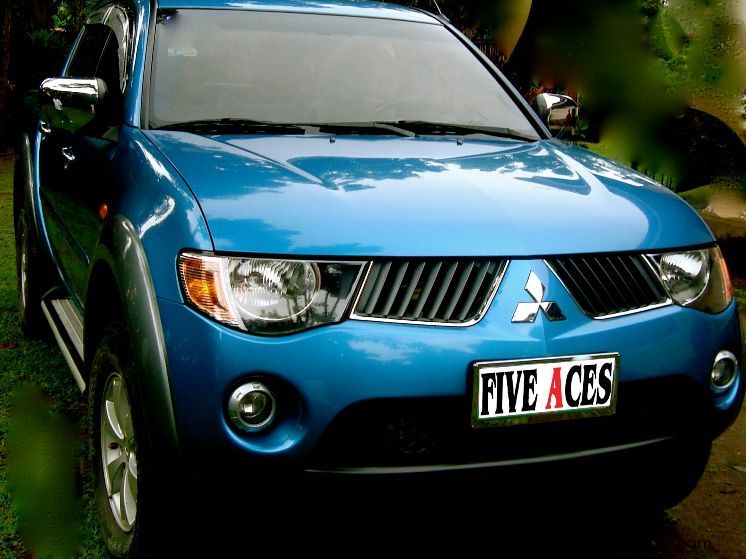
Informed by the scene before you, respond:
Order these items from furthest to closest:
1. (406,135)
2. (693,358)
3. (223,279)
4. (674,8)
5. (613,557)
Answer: (674,8), (406,135), (613,557), (693,358), (223,279)

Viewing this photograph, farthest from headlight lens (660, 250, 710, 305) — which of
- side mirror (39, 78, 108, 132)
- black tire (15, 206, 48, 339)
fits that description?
black tire (15, 206, 48, 339)

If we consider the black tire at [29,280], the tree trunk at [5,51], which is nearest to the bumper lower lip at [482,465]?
the black tire at [29,280]

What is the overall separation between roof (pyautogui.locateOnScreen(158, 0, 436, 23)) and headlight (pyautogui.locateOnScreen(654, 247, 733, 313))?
188 cm

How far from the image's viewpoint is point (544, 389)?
2.32m

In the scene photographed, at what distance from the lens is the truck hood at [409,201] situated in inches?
91.4

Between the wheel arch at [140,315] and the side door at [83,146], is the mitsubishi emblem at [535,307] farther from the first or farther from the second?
the side door at [83,146]

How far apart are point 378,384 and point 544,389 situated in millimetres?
419

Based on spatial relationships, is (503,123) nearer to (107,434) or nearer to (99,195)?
(99,195)

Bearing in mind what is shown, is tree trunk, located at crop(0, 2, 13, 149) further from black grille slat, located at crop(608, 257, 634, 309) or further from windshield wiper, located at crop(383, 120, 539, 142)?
black grille slat, located at crop(608, 257, 634, 309)

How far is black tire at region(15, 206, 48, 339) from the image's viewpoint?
4.74 meters

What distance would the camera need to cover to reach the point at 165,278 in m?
2.32

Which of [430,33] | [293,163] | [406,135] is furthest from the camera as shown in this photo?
[430,33]

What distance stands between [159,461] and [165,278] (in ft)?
1.43

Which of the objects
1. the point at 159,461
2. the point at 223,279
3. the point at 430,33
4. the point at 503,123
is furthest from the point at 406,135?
the point at 159,461
